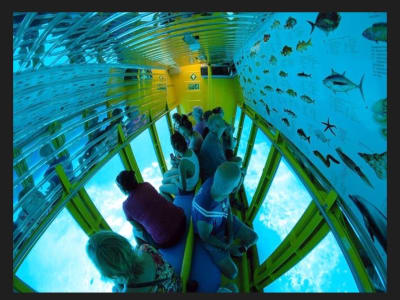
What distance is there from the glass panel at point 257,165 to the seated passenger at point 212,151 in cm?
73

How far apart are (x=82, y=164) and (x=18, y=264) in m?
0.86

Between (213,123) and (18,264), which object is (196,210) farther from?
(213,123)

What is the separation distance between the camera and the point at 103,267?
32.9 inches

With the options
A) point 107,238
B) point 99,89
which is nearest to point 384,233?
point 107,238

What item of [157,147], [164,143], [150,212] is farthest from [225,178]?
[164,143]

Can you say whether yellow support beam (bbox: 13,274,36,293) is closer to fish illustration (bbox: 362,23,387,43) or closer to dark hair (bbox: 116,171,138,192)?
dark hair (bbox: 116,171,138,192)

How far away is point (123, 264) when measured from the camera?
2.83ft

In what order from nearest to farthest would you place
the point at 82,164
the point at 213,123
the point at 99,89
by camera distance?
the point at 82,164, the point at 99,89, the point at 213,123

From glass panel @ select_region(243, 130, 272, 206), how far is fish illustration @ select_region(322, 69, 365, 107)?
5.96 feet

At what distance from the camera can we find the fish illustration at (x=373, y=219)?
2.96 feet

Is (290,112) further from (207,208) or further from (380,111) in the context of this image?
(207,208)

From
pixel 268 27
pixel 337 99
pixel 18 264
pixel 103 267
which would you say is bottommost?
pixel 18 264

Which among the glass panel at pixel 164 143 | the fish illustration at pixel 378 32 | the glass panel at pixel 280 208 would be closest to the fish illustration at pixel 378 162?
the fish illustration at pixel 378 32

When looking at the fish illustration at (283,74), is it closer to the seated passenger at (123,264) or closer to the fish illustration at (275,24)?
the fish illustration at (275,24)
